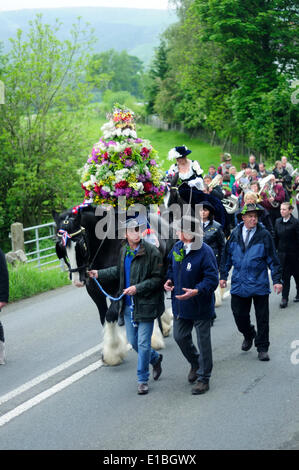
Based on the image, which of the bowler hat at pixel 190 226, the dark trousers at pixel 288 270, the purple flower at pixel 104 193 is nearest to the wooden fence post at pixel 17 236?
the dark trousers at pixel 288 270

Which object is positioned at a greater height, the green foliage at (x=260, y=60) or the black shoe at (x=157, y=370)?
the green foliage at (x=260, y=60)

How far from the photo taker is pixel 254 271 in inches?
323

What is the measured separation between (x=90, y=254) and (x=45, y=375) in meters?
1.63

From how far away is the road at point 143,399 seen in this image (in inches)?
239

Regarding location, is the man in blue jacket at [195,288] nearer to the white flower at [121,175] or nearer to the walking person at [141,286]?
the walking person at [141,286]

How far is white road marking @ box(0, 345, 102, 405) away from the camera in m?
7.51

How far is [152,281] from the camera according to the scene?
7.17m

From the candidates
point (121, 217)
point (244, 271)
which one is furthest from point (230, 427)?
point (121, 217)

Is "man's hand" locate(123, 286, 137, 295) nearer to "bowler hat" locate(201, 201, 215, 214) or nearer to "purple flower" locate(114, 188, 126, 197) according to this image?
"purple flower" locate(114, 188, 126, 197)

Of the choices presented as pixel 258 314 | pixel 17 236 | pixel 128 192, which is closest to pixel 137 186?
pixel 128 192

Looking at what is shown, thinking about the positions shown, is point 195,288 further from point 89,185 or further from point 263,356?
point 89,185

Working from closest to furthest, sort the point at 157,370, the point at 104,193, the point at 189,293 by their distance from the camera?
the point at 189,293 → the point at 157,370 → the point at 104,193

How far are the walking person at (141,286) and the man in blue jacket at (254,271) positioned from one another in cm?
134

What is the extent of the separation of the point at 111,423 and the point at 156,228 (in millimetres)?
3236
